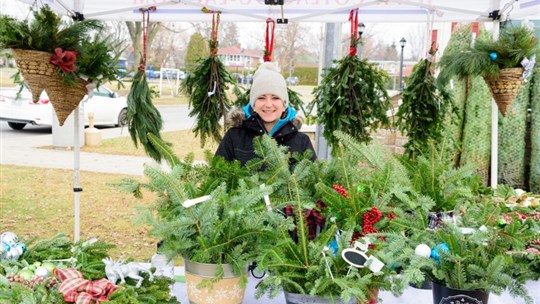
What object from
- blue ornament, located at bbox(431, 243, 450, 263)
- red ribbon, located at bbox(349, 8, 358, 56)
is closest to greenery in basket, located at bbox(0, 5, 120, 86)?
red ribbon, located at bbox(349, 8, 358, 56)

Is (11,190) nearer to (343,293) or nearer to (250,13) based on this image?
(250,13)

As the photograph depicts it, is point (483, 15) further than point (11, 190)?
No

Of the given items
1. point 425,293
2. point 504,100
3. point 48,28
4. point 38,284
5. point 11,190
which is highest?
point 48,28

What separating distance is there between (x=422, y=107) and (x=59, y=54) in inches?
104

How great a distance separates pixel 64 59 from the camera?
3061 mm

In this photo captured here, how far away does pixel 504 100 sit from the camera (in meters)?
3.77

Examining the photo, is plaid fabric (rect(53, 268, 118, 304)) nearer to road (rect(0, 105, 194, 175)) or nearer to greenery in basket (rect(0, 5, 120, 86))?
greenery in basket (rect(0, 5, 120, 86))

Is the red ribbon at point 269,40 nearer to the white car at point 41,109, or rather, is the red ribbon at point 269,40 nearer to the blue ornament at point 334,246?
the blue ornament at point 334,246

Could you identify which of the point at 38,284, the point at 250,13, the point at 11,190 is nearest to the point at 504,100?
the point at 250,13

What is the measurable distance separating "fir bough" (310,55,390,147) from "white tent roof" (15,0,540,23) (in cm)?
47

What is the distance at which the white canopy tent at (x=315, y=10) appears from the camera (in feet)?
12.5

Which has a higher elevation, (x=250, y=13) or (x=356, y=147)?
(x=250, y=13)

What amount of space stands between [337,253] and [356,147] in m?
0.59

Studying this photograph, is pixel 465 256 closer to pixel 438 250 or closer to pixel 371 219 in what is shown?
pixel 438 250
